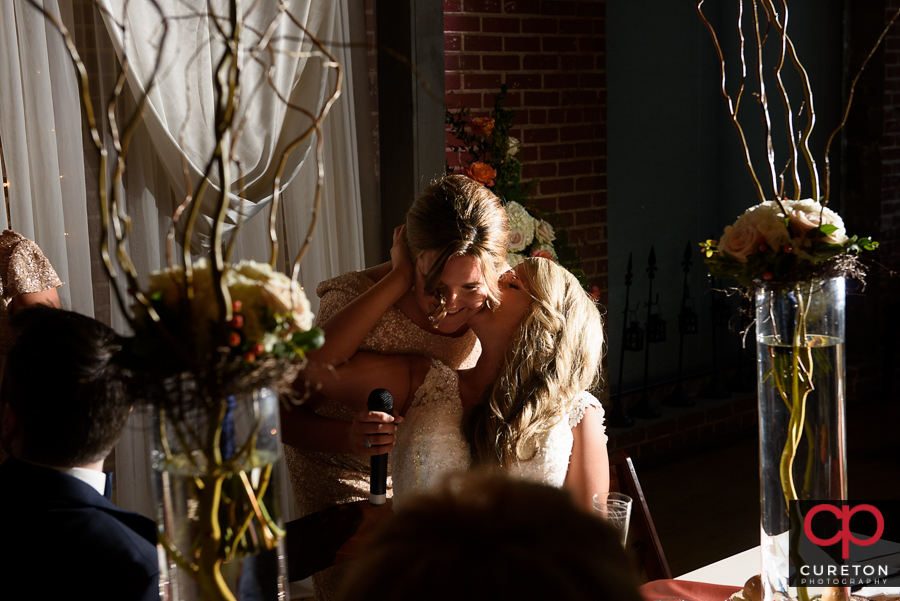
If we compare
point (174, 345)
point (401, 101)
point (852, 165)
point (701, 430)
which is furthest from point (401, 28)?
point (852, 165)

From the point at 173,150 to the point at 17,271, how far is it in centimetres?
67

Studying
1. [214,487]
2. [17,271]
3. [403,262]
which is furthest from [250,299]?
[17,271]

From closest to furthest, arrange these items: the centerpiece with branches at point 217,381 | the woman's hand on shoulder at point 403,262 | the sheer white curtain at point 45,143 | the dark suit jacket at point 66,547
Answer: the centerpiece with branches at point 217,381 → the dark suit jacket at point 66,547 → the woman's hand on shoulder at point 403,262 → the sheer white curtain at point 45,143

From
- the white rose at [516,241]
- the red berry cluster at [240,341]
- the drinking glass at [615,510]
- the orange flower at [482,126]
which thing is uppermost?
the orange flower at [482,126]

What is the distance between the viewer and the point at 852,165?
5465mm

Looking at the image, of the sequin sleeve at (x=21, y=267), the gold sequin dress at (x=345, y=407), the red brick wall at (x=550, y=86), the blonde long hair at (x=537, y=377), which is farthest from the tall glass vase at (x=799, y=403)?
the red brick wall at (x=550, y=86)

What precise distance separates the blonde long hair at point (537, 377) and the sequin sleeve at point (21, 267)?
1.49 metres

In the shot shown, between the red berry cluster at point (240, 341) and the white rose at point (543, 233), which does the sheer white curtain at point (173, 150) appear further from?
the red berry cluster at point (240, 341)

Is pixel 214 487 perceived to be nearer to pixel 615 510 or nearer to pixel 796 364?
pixel 615 510

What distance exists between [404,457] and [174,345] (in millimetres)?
1210

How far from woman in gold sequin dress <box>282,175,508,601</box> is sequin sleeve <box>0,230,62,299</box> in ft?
3.04

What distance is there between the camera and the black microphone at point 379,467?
1514 mm

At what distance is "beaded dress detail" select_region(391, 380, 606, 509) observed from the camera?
1835mm

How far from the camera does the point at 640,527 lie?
1.88 m
